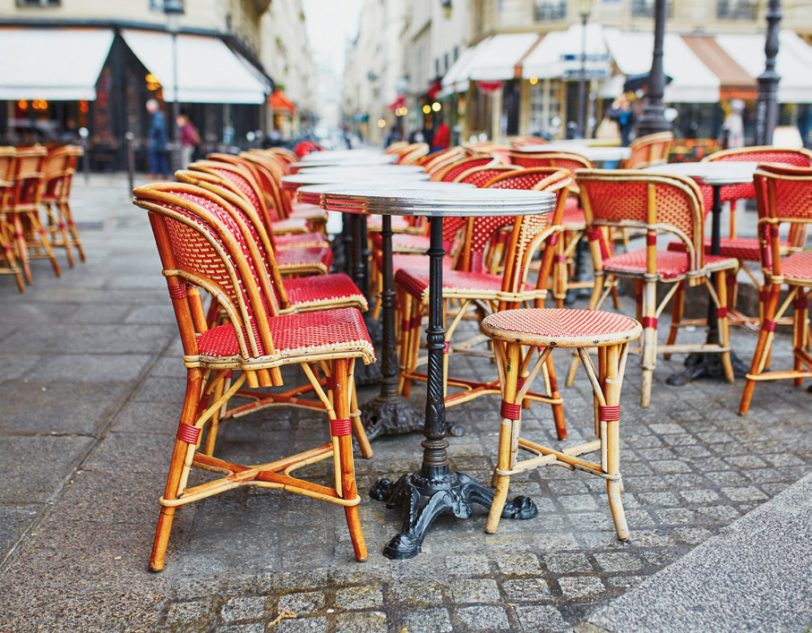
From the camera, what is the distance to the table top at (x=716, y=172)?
434 centimetres

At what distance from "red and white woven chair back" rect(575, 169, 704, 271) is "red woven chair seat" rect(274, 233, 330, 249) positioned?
168 centimetres

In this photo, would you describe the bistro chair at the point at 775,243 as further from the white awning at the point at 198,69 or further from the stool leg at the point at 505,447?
the white awning at the point at 198,69

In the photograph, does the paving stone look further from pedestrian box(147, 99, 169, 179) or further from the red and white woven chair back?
pedestrian box(147, 99, 169, 179)

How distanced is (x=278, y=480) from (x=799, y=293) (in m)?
2.89

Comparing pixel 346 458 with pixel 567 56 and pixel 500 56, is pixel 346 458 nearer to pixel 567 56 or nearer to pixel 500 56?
pixel 567 56

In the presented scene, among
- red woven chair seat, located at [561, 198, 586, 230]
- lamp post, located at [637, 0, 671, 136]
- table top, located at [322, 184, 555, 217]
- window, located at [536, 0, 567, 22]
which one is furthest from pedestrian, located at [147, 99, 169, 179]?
table top, located at [322, 184, 555, 217]

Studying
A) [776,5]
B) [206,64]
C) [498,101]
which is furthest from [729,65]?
[776,5]

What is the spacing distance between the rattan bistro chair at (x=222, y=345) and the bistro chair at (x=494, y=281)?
831 mm

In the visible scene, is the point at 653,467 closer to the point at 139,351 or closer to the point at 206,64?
the point at 139,351

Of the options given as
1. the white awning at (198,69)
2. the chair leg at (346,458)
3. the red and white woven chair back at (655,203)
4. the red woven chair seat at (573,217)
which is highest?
the white awning at (198,69)

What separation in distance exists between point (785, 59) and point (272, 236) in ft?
82.9

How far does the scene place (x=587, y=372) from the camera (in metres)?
2.79

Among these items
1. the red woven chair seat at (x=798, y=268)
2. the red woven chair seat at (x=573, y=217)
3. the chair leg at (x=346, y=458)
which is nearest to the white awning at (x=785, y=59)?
the red woven chair seat at (x=573, y=217)

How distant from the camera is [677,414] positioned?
4.13 m
